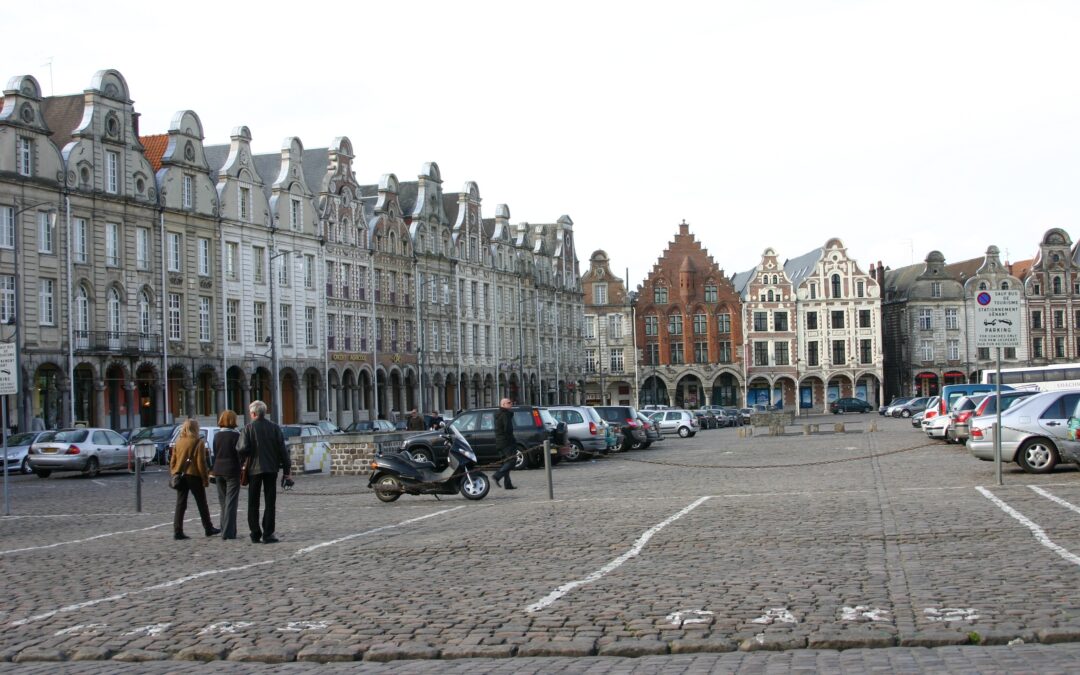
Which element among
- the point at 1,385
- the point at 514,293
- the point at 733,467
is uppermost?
the point at 514,293

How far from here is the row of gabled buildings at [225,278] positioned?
173ft

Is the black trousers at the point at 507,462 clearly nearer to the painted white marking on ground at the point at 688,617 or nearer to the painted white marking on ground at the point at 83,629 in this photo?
the painted white marking on ground at the point at 83,629

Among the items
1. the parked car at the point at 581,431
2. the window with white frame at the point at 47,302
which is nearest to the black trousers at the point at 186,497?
the parked car at the point at 581,431

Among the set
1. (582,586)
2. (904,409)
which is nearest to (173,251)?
(582,586)

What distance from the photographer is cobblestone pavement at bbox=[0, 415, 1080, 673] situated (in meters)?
9.05

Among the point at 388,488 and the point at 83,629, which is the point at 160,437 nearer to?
the point at 388,488

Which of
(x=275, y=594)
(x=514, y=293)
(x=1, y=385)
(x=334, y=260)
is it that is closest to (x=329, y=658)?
(x=275, y=594)

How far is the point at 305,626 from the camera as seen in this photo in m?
10.3

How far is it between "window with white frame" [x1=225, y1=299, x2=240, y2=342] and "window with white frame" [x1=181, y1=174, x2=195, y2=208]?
5071 mm

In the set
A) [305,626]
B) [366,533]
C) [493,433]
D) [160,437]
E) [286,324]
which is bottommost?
[366,533]

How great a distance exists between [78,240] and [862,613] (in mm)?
Result: 49459

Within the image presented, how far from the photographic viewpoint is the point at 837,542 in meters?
14.7

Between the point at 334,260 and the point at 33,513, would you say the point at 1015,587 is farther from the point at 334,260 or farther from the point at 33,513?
the point at 334,260

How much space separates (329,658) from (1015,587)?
5509 mm
